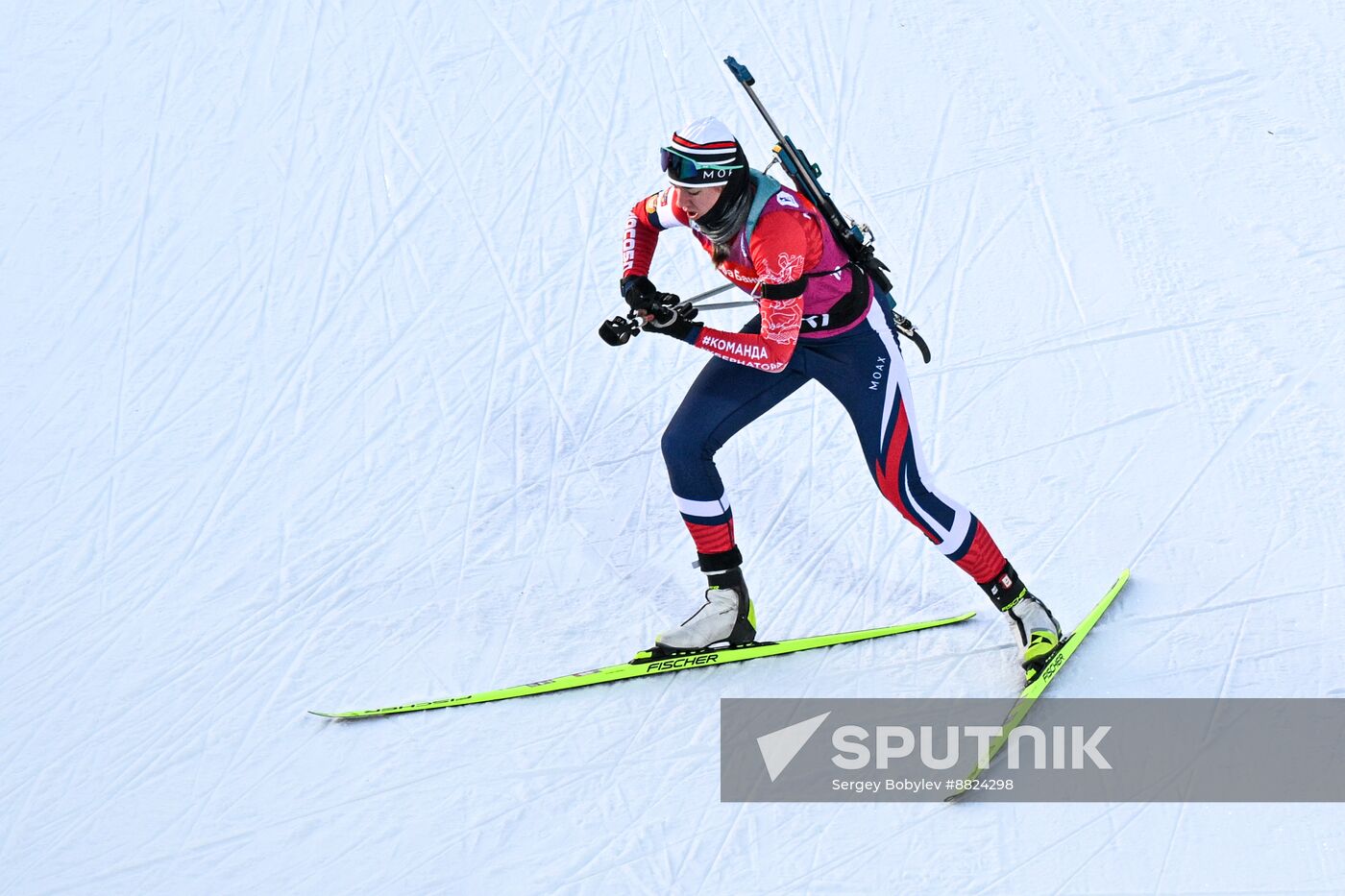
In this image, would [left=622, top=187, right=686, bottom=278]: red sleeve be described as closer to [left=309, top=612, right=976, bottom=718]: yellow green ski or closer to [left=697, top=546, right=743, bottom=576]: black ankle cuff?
[left=697, top=546, right=743, bottom=576]: black ankle cuff

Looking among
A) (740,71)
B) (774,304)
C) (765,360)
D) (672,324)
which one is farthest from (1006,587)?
(740,71)

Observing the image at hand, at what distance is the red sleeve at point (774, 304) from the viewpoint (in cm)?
371

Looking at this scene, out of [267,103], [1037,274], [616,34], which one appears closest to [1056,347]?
[1037,274]

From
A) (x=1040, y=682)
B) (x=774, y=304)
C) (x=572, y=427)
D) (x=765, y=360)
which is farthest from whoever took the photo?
(x=572, y=427)

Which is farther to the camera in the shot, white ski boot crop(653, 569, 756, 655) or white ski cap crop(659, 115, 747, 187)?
white ski boot crop(653, 569, 756, 655)

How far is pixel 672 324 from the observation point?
12.4 ft

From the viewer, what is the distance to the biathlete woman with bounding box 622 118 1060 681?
12.2 ft

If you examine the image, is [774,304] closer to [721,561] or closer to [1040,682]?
[721,561]

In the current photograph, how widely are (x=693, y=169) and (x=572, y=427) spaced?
1735 millimetres

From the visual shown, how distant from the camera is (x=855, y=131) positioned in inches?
Result: 248

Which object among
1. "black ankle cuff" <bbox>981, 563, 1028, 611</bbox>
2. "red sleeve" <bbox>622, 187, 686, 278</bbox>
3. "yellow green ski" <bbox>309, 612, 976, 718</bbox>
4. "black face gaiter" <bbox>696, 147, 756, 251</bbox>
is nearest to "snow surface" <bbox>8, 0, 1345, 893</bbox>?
"yellow green ski" <bbox>309, 612, 976, 718</bbox>

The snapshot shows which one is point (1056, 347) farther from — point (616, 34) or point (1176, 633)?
point (616, 34)

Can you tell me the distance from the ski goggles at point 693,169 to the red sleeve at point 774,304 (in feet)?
0.60

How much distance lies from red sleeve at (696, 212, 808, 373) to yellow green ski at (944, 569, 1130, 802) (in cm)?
131
